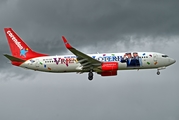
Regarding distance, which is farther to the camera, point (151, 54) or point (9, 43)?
point (9, 43)

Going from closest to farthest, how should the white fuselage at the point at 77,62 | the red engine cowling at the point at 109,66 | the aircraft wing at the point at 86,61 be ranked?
the aircraft wing at the point at 86,61, the red engine cowling at the point at 109,66, the white fuselage at the point at 77,62

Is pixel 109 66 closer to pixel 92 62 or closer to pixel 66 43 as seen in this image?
pixel 92 62

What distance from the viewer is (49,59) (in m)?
95.9

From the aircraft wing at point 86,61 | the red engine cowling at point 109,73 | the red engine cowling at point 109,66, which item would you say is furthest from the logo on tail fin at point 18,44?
the red engine cowling at point 109,66

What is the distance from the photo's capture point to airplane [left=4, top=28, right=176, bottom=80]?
92812 millimetres

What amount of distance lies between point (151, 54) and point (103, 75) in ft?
34.8

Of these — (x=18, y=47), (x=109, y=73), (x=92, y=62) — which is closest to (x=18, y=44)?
(x=18, y=47)

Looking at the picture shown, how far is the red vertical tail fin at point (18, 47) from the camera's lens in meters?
98.2

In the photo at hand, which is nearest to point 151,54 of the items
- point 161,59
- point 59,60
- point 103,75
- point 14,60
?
point 161,59

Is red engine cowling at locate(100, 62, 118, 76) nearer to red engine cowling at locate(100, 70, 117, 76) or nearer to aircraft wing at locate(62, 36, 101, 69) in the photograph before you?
red engine cowling at locate(100, 70, 117, 76)

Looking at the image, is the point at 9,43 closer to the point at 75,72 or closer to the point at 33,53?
the point at 33,53

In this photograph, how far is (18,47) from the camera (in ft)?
327

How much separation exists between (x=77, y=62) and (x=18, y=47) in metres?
13.7

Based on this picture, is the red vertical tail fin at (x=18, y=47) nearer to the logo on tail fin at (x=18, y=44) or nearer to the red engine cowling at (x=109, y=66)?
the logo on tail fin at (x=18, y=44)
